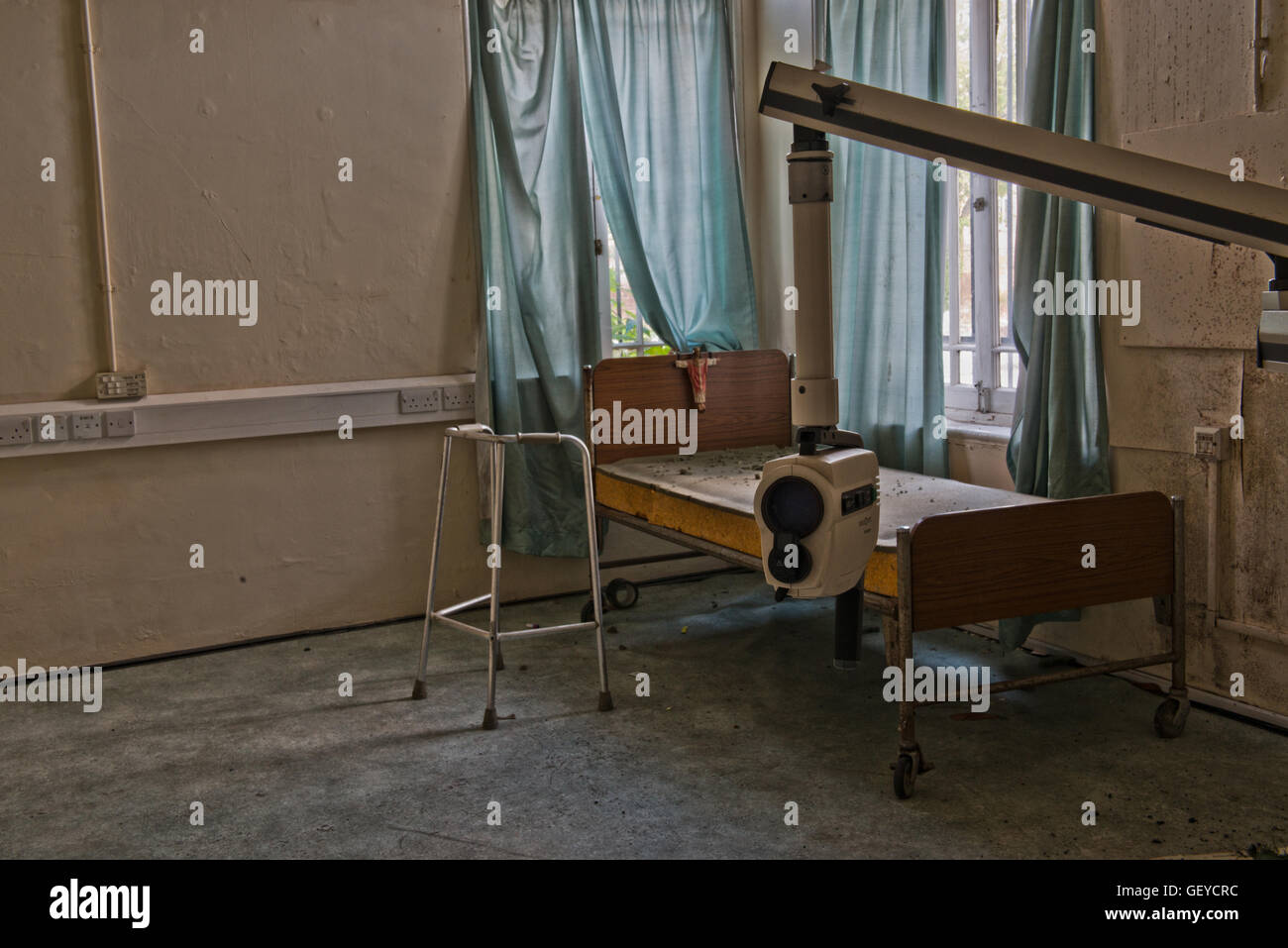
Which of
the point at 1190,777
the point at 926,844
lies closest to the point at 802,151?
the point at 926,844

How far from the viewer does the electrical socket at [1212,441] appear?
3.22 metres

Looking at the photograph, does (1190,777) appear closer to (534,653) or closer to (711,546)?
(711,546)

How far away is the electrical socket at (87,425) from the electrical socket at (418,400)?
1.04 meters

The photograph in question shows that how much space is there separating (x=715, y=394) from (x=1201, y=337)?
5.97 ft

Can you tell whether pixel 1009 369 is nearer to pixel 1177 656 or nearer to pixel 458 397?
pixel 1177 656

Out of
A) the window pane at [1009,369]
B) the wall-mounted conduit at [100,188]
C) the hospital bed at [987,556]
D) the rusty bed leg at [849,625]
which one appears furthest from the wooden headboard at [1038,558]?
the wall-mounted conduit at [100,188]

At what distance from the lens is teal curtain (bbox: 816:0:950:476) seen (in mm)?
4211

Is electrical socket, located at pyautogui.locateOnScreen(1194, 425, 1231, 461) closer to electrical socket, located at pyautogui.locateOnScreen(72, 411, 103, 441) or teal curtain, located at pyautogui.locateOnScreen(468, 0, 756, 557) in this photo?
teal curtain, located at pyautogui.locateOnScreen(468, 0, 756, 557)

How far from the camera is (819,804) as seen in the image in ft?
9.23

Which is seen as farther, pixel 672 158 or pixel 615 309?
pixel 615 309

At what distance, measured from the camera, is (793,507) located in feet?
3.67

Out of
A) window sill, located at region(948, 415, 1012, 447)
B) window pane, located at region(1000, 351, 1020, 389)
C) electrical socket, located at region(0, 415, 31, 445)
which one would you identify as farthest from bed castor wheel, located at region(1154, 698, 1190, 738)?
electrical socket, located at region(0, 415, 31, 445)

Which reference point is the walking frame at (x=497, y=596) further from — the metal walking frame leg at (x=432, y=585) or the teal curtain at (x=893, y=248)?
the teal curtain at (x=893, y=248)

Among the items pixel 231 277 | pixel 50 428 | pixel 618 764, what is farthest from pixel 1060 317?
pixel 50 428
